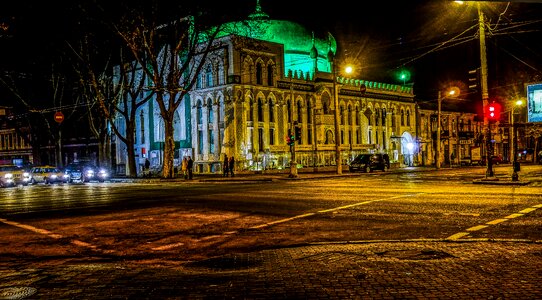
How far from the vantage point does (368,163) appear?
1821 inches

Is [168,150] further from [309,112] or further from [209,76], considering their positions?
[309,112]

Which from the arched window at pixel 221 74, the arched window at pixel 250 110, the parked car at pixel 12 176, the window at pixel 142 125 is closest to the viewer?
the parked car at pixel 12 176

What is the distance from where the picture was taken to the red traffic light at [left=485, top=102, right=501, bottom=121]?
2558 centimetres

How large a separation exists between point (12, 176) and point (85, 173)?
6.39 metres

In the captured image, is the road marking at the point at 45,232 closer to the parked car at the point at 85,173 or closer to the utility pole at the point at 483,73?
the utility pole at the point at 483,73

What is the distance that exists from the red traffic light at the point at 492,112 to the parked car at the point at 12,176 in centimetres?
3456

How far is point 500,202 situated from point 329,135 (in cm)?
4402

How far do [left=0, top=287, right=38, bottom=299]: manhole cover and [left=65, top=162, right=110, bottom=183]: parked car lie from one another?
1572 inches

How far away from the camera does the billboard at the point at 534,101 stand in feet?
85.5

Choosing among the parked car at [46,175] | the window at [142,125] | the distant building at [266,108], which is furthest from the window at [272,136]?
the parked car at [46,175]

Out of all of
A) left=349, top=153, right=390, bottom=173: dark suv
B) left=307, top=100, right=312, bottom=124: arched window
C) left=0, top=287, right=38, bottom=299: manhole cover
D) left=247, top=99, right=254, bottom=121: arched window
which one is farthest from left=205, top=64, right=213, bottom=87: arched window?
left=0, top=287, right=38, bottom=299: manhole cover

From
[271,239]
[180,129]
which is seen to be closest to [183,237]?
[271,239]

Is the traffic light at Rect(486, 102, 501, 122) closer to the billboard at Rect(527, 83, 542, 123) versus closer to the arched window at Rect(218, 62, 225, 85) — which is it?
the billboard at Rect(527, 83, 542, 123)

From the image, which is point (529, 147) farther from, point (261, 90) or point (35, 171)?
point (35, 171)
